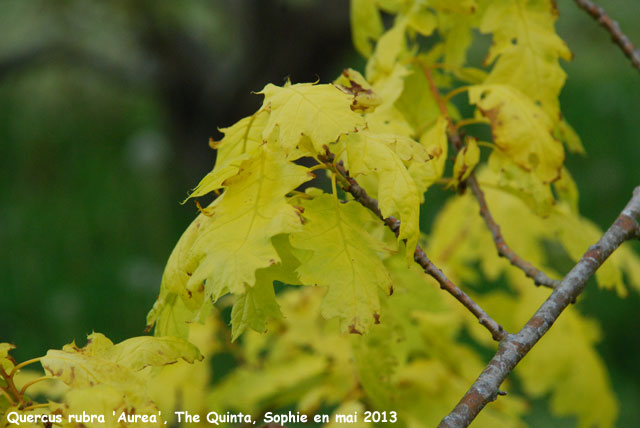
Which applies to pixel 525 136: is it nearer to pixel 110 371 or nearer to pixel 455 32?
pixel 455 32

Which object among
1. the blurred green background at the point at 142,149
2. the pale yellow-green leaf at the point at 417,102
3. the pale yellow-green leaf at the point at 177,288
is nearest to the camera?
the pale yellow-green leaf at the point at 177,288

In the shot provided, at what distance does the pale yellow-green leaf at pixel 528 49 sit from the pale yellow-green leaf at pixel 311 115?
366 mm

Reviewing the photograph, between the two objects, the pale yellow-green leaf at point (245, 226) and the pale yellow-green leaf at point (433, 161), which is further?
the pale yellow-green leaf at point (433, 161)

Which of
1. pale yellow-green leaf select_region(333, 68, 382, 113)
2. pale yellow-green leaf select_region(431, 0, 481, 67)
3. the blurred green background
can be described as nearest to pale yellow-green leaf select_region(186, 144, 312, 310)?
pale yellow-green leaf select_region(333, 68, 382, 113)

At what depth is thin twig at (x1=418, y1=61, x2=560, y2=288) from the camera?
830mm

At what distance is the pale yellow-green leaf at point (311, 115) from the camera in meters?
0.62

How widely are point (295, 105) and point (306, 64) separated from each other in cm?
237

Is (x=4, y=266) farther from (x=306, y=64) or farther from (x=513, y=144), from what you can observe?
(x=513, y=144)

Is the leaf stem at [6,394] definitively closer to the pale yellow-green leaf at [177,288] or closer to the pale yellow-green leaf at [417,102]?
the pale yellow-green leaf at [177,288]

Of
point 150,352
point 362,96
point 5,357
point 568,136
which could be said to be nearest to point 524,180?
point 568,136

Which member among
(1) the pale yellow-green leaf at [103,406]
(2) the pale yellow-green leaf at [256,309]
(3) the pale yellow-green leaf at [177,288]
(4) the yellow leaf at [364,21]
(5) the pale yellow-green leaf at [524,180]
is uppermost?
(4) the yellow leaf at [364,21]

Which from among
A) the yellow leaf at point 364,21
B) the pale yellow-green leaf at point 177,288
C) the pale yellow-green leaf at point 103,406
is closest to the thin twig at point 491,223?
the yellow leaf at point 364,21

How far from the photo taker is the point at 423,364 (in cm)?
124

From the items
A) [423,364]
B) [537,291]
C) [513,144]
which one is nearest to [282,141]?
[513,144]
